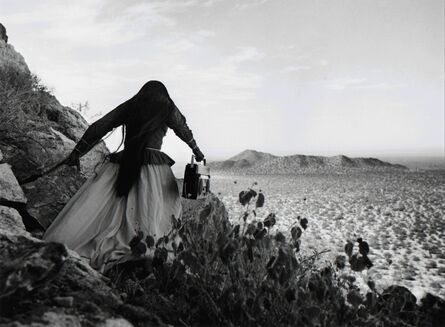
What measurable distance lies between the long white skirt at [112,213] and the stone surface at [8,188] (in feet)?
1.65

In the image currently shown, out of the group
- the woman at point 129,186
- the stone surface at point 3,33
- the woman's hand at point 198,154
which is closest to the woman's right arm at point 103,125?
the woman at point 129,186

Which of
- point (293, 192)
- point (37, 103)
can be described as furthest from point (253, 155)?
point (37, 103)

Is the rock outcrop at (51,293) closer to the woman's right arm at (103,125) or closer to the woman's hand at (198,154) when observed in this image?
the woman's right arm at (103,125)

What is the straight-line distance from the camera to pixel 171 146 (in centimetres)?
464

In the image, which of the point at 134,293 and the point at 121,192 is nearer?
the point at 134,293

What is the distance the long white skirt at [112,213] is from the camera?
3.75 metres

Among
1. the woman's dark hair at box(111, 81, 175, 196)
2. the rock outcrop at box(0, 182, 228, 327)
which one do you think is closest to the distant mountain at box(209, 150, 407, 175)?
the woman's dark hair at box(111, 81, 175, 196)

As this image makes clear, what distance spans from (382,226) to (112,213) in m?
6.92

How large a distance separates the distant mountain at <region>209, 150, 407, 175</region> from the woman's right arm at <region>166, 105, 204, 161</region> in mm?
26549

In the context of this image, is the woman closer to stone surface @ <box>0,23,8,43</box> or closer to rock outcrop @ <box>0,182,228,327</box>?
rock outcrop @ <box>0,182,228,327</box>

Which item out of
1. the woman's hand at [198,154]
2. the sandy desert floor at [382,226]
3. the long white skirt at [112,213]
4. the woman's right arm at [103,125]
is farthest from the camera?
the sandy desert floor at [382,226]

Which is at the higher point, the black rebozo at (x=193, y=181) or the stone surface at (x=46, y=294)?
the black rebozo at (x=193, y=181)

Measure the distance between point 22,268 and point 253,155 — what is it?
38851 mm

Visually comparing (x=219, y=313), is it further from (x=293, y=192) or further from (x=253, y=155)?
(x=253, y=155)
